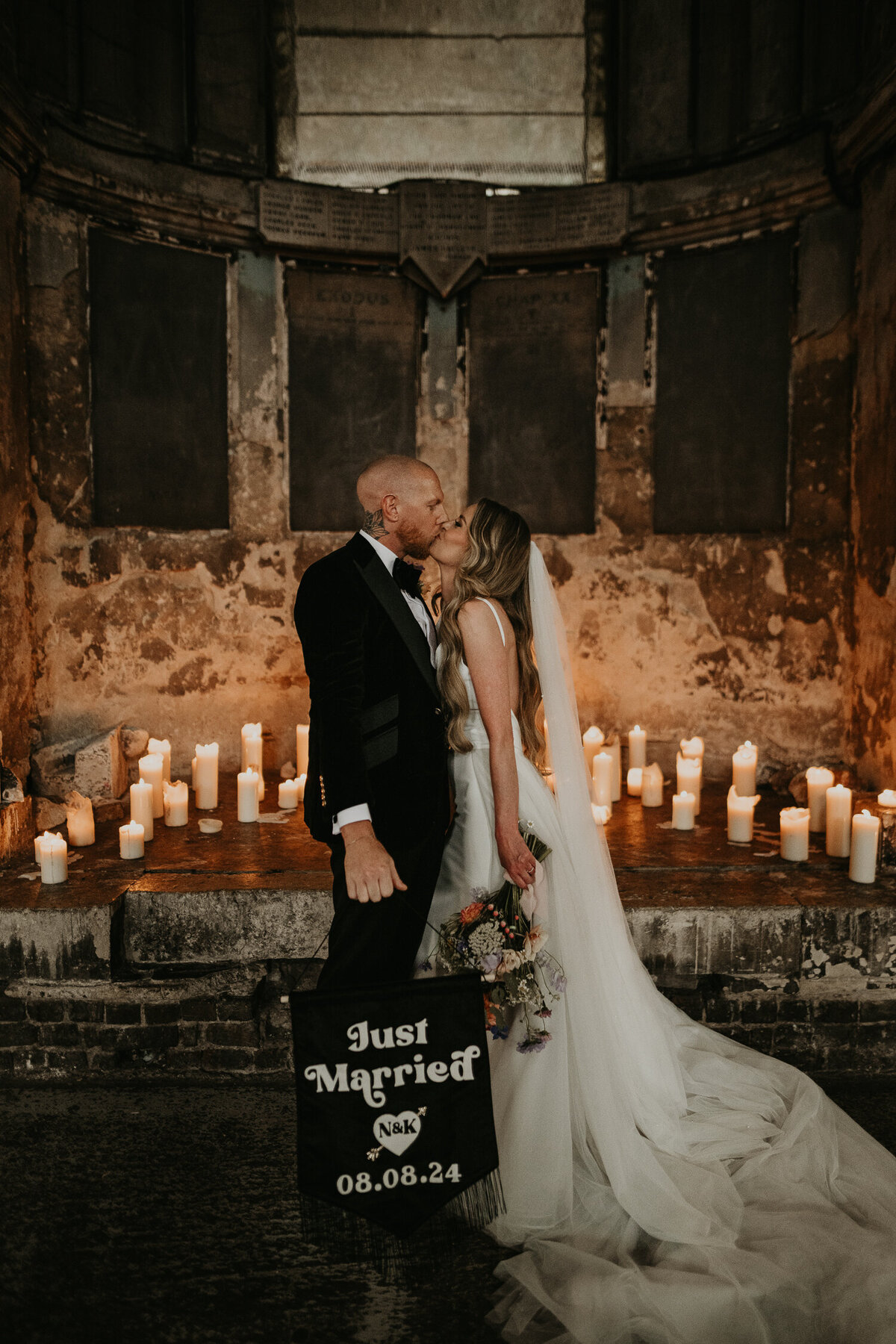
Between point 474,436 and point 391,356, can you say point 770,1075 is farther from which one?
point 391,356

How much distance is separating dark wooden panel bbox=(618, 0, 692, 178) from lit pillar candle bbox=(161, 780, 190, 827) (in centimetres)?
457

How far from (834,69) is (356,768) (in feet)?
16.6

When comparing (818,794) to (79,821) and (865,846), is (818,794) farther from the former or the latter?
(79,821)

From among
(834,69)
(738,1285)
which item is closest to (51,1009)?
(738,1285)

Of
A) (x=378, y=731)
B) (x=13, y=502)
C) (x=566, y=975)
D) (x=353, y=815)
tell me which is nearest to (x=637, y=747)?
(x=566, y=975)

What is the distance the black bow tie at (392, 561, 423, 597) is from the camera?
2525 mm

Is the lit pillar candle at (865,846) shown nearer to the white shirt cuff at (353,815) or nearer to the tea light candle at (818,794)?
the tea light candle at (818,794)

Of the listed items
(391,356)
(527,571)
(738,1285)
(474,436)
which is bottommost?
(738,1285)

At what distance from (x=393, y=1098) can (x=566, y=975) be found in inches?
26.2

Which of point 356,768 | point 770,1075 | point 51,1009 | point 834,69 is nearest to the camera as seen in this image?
point 356,768

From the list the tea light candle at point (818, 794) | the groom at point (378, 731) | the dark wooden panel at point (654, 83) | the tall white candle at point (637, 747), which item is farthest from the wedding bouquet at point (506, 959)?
the dark wooden panel at point (654, 83)

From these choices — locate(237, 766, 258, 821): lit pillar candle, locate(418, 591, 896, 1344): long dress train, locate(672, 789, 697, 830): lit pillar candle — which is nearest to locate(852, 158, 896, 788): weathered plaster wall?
locate(672, 789, 697, 830): lit pillar candle

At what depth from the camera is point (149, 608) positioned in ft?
17.9

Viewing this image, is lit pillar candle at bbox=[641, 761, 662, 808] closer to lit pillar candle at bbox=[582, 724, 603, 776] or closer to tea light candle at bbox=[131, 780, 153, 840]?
lit pillar candle at bbox=[582, 724, 603, 776]
